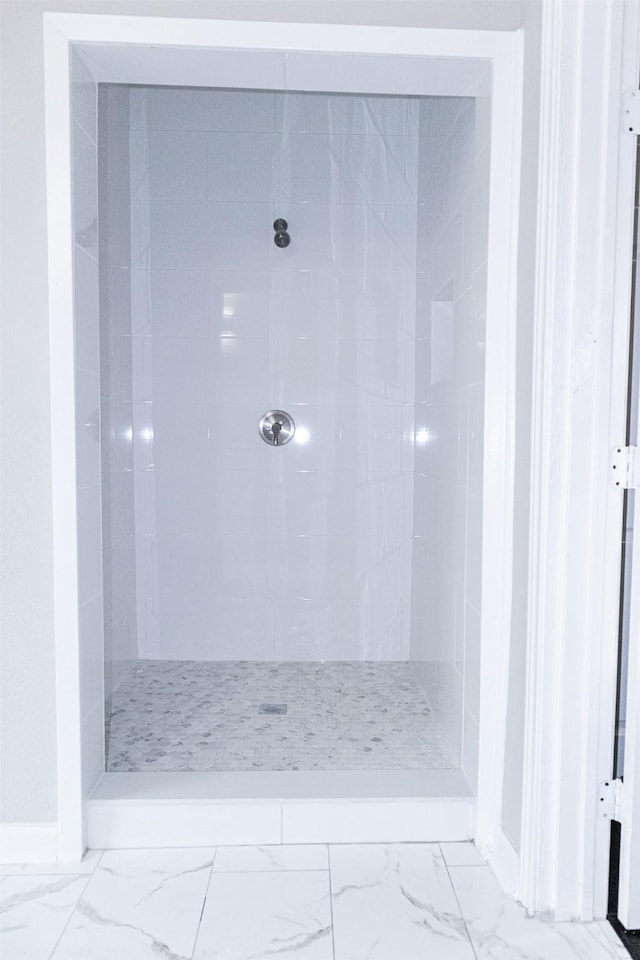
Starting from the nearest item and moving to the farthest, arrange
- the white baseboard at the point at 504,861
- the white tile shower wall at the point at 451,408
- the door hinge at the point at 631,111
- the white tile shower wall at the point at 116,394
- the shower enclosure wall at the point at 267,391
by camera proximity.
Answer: the door hinge at the point at 631,111 < the white baseboard at the point at 504,861 < the white tile shower wall at the point at 451,408 < the white tile shower wall at the point at 116,394 < the shower enclosure wall at the point at 267,391

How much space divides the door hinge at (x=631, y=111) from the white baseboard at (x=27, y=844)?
1917mm

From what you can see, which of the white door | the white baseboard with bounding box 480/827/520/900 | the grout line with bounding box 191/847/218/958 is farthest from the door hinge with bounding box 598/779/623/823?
the grout line with bounding box 191/847/218/958

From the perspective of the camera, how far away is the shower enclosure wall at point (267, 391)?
2688mm

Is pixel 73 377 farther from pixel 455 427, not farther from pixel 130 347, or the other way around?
pixel 130 347

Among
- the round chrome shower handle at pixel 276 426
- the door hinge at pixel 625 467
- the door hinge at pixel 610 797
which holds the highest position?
the round chrome shower handle at pixel 276 426

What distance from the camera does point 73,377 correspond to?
1.57 m

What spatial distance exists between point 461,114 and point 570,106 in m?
0.75

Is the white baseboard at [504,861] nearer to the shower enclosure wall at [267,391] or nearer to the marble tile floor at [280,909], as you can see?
the marble tile floor at [280,909]

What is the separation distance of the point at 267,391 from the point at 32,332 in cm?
133

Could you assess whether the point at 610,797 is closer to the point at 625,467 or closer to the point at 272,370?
the point at 625,467

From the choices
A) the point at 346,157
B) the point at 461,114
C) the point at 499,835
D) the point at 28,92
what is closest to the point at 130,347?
the point at 346,157

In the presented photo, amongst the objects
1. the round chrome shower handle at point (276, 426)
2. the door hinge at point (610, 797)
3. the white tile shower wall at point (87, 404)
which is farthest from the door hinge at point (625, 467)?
the round chrome shower handle at point (276, 426)

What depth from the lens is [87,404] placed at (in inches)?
64.9

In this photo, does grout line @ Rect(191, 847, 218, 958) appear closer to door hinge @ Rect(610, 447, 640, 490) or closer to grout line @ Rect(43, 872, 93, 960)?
grout line @ Rect(43, 872, 93, 960)
